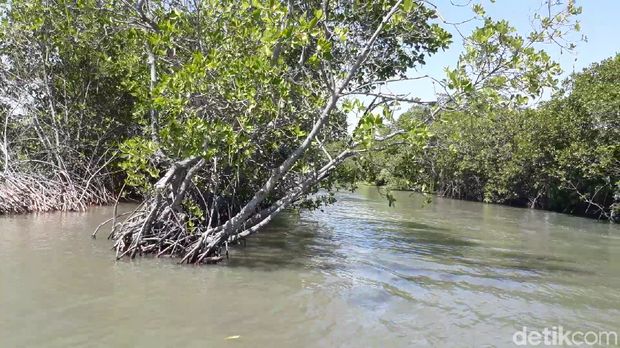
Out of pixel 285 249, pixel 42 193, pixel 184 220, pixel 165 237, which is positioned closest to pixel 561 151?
pixel 285 249

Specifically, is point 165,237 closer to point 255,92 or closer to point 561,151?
point 255,92

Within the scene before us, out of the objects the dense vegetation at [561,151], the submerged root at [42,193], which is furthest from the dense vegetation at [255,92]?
the dense vegetation at [561,151]

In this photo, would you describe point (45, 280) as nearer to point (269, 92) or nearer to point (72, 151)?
point (269, 92)

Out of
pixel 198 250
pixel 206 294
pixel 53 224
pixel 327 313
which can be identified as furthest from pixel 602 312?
pixel 53 224

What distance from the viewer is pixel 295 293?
20.8 ft

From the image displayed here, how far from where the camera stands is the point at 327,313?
567 cm

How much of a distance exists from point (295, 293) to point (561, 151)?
1886 centimetres

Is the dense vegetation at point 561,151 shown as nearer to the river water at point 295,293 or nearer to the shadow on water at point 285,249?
the shadow on water at point 285,249

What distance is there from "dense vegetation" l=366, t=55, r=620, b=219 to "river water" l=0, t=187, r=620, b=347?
5.19 meters

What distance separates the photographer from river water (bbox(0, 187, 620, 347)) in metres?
4.84

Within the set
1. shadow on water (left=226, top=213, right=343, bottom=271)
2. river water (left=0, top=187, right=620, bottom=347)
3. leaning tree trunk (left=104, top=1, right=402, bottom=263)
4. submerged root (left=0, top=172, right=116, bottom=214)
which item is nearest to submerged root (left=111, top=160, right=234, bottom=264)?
leaning tree trunk (left=104, top=1, right=402, bottom=263)

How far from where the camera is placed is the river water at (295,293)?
484cm

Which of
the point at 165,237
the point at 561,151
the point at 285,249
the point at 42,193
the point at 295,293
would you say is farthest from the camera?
the point at 561,151

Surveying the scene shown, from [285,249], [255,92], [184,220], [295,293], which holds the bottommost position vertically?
[295,293]
